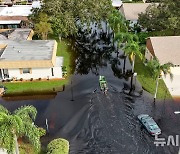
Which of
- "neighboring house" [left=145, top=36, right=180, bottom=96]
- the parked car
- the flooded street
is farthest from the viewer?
"neighboring house" [left=145, top=36, right=180, bottom=96]

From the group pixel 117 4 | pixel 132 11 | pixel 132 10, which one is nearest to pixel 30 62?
pixel 132 11

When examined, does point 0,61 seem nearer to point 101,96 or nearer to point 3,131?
point 101,96

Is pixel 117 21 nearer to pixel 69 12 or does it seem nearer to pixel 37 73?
pixel 69 12

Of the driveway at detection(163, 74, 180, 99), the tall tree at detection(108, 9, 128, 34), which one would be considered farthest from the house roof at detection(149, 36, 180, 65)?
the tall tree at detection(108, 9, 128, 34)

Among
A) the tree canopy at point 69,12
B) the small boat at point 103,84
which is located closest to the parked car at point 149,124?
the small boat at point 103,84

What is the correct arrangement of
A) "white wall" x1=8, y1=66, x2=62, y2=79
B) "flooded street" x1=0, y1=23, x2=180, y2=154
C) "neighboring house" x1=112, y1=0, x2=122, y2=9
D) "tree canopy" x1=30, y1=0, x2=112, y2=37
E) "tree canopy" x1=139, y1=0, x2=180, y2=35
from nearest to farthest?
"flooded street" x1=0, y1=23, x2=180, y2=154 → "white wall" x1=8, y1=66, x2=62, y2=79 → "tree canopy" x1=30, y1=0, x2=112, y2=37 → "tree canopy" x1=139, y1=0, x2=180, y2=35 → "neighboring house" x1=112, y1=0, x2=122, y2=9

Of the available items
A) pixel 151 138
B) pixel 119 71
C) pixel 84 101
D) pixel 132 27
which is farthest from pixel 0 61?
pixel 132 27

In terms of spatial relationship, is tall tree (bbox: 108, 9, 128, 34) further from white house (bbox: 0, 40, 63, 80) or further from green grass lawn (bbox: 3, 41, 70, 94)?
green grass lawn (bbox: 3, 41, 70, 94)
